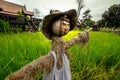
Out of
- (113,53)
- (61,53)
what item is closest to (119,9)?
(113,53)

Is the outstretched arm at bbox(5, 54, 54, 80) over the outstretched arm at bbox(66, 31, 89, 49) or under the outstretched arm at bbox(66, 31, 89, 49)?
under

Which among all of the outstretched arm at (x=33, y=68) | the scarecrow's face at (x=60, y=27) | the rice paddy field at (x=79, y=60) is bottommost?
the rice paddy field at (x=79, y=60)

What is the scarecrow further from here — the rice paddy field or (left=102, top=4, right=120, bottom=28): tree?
(left=102, top=4, right=120, bottom=28): tree

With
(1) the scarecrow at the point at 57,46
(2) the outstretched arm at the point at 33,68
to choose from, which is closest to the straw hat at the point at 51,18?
(1) the scarecrow at the point at 57,46

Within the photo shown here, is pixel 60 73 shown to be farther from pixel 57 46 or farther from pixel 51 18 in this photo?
pixel 51 18

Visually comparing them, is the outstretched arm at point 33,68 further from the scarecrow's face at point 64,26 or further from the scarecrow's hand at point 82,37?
the scarecrow's hand at point 82,37

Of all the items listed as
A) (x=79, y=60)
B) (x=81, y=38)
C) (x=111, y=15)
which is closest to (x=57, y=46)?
(x=81, y=38)

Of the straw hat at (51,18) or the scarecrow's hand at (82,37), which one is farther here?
the scarecrow's hand at (82,37)

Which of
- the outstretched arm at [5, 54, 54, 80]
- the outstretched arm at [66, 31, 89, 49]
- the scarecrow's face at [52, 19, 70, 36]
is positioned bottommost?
the outstretched arm at [5, 54, 54, 80]

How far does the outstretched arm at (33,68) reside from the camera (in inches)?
27.2

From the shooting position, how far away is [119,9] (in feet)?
35.3

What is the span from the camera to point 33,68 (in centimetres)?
74

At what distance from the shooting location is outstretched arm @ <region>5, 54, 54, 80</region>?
27.2 inches

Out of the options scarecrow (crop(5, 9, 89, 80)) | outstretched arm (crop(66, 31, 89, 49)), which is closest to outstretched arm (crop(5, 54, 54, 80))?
scarecrow (crop(5, 9, 89, 80))
